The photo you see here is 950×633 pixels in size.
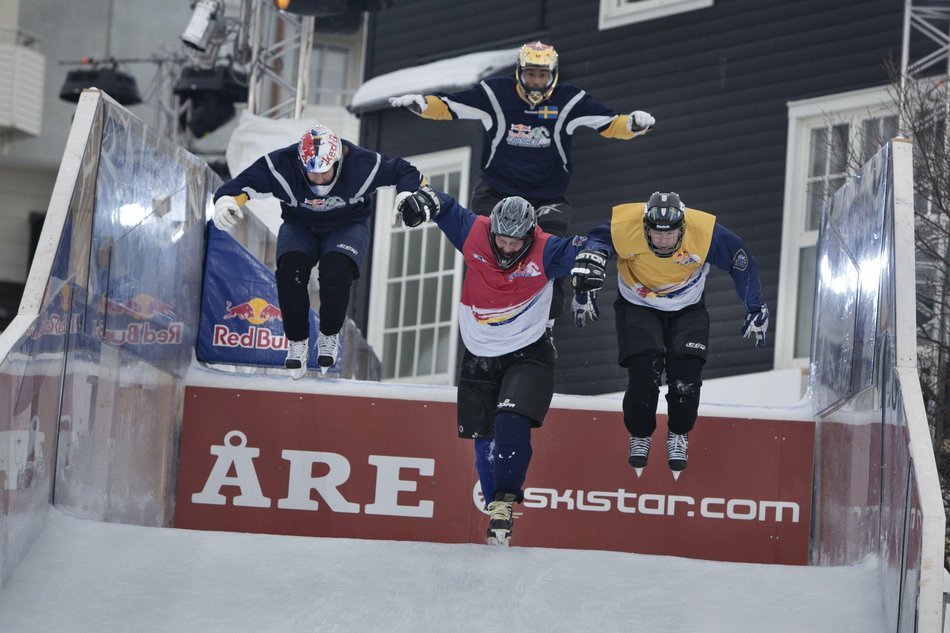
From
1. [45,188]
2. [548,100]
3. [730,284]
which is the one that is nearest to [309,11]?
[730,284]

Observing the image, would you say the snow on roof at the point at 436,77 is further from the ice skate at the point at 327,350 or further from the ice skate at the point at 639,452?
the ice skate at the point at 639,452

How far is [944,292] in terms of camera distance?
12.4m

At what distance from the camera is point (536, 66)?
10414 mm

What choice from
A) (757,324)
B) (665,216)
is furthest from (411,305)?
(665,216)

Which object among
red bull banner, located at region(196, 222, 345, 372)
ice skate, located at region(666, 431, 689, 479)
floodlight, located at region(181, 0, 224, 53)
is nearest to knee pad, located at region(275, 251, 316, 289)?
red bull banner, located at region(196, 222, 345, 372)

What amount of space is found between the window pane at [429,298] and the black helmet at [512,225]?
10.6m

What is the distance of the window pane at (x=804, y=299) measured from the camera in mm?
15969

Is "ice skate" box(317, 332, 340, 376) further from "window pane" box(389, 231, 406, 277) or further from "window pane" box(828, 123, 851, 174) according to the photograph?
"window pane" box(389, 231, 406, 277)

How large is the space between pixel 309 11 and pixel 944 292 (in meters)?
8.01

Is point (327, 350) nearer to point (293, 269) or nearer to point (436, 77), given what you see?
point (293, 269)

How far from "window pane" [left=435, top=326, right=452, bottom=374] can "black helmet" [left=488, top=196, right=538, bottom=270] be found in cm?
1039

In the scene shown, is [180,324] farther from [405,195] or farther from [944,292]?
[944,292]

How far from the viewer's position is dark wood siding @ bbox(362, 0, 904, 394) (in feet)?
53.3

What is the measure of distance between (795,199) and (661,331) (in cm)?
735
